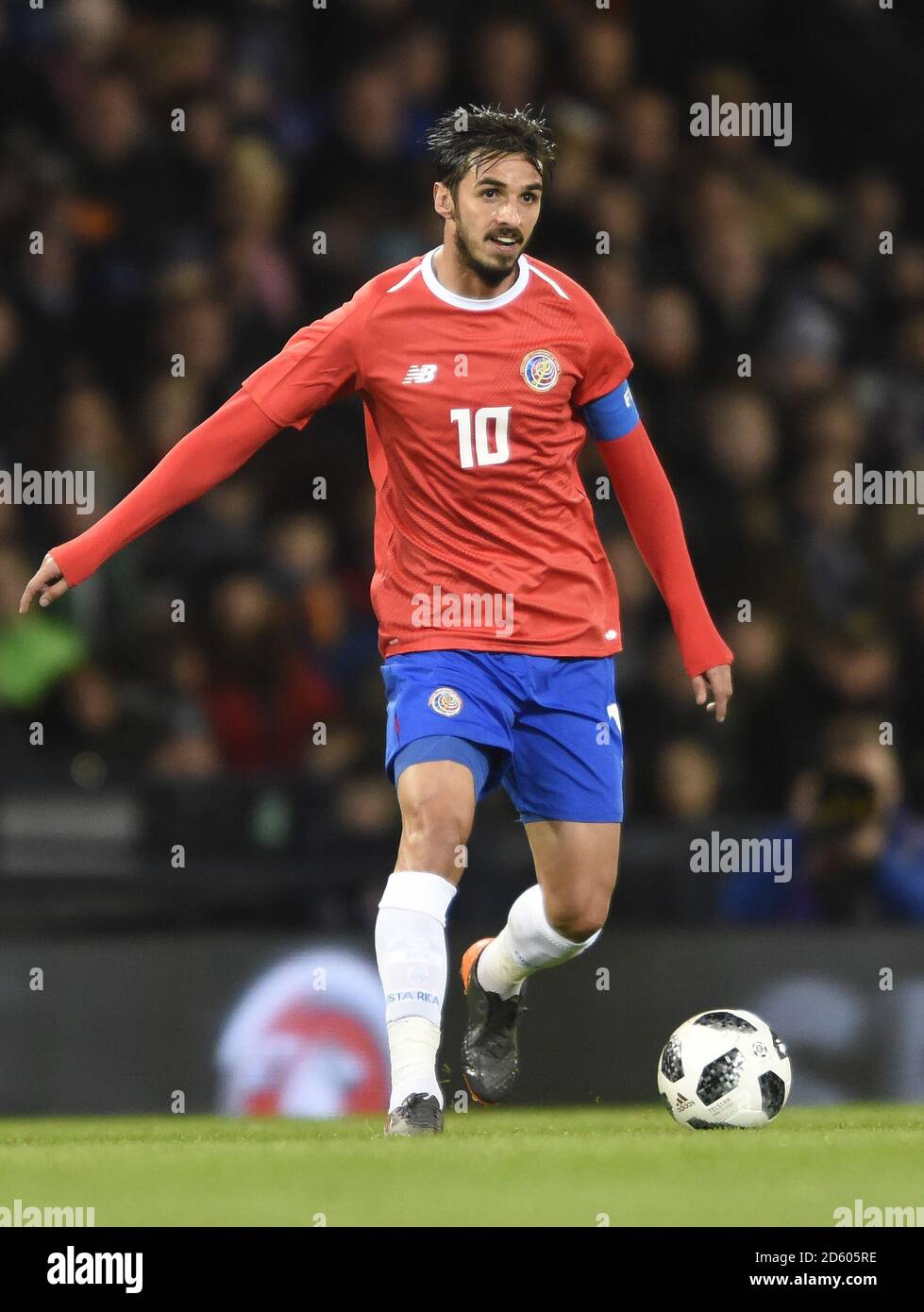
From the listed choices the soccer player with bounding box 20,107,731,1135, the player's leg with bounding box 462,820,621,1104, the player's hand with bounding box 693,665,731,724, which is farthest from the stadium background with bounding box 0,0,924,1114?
the soccer player with bounding box 20,107,731,1135

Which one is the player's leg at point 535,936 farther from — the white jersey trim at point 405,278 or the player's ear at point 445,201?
the player's ear at point 445,201

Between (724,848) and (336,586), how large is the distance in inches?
74.8

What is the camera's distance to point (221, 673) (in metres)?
8.64

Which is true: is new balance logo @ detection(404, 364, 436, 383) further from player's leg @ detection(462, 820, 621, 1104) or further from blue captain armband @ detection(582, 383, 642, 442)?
player's leg @ detection(462, 820, 621, 1104)

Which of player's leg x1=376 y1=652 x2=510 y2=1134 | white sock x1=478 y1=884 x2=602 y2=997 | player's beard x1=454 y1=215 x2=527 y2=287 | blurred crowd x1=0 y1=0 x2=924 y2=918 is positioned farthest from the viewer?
blurred crowd x1=0 y1=0 x2=924 y2=918

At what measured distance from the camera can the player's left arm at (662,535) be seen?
5820 mm

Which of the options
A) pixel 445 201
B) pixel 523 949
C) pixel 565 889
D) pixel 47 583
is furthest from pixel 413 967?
pixel 445 201

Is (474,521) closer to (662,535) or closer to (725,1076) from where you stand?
(662,535)

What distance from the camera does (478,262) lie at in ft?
17.9

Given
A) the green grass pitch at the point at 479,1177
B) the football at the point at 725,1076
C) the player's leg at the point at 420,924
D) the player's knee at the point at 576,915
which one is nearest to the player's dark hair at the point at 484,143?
the player's leg at the point at 420,924

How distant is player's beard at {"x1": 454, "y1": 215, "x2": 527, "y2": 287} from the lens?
5430 millimetres

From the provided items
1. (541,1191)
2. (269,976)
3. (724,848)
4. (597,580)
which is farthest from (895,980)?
(541,1191)

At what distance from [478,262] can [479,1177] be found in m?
2.10

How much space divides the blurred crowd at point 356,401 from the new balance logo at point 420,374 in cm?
290
